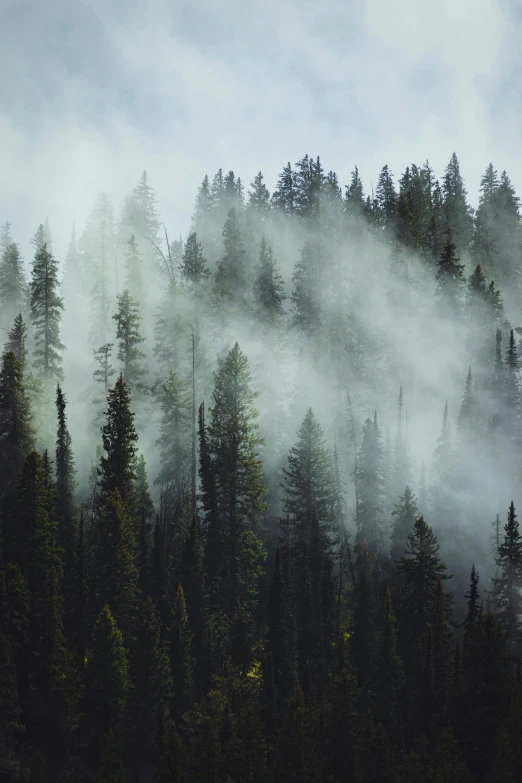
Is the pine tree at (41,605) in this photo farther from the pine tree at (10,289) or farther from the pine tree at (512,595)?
the pine tree at (10,289)

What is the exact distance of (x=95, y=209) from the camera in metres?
95.4

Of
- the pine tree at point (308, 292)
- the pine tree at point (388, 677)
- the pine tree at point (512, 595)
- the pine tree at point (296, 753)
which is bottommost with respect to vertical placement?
the pine tree at point (296, 753)

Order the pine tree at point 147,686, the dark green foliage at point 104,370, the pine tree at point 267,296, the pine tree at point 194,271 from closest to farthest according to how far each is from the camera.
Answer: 1. the pine tree at point 147,686
2. the dark green foliage at point 104,370
3. the pine tree at point 267,296
4. the pine tree at point 194,271

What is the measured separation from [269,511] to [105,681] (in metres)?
24.7

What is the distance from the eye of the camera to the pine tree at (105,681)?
126 ft

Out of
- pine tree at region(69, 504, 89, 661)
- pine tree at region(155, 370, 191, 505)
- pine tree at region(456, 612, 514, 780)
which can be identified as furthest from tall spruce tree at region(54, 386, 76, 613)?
pine tree at region(456, 612, 514, 780)

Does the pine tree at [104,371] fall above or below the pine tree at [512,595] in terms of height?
above

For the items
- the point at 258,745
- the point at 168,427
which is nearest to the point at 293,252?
the point at 168,427

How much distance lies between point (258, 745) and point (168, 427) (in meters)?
31.9

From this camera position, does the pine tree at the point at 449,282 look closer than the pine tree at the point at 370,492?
No

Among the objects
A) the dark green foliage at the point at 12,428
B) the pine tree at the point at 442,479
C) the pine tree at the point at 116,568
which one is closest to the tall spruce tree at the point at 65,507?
the dark green foliage at the point at 12,428

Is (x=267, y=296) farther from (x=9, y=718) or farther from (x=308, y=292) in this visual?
(x=9, y=718)

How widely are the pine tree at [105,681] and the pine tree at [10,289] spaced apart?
58720mm

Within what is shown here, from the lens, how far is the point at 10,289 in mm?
89250
